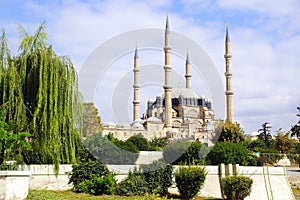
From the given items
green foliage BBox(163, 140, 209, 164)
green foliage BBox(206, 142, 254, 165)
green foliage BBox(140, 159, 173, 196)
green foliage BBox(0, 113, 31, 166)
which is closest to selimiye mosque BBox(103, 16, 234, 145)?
green foliage BBox(163, 140, 209, 164)

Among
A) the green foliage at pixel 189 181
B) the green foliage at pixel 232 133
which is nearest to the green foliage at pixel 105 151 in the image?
the green foliage at pixel 189 181

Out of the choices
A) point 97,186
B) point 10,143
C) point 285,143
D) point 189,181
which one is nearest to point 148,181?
point 189,181

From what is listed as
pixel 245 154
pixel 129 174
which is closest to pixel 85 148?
pixel 129 174

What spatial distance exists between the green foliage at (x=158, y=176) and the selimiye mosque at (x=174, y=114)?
2058cm

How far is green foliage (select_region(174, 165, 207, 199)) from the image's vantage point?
11914 millimetres

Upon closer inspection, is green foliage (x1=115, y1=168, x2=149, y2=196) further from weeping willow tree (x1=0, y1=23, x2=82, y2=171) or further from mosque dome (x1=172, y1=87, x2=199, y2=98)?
mosque dome (x1=172, y1=87, x2=199, y2=98)

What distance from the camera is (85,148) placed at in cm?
1357

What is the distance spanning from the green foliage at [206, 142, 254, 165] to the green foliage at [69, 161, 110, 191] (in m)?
6.77

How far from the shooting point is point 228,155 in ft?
54.4

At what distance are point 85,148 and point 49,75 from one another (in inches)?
181

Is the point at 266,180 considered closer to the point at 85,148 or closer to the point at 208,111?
the point at 85,148

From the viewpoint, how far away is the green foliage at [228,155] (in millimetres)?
16578

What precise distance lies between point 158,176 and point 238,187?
8.70 feet

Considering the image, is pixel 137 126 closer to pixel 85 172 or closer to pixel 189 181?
pixel 189 181
